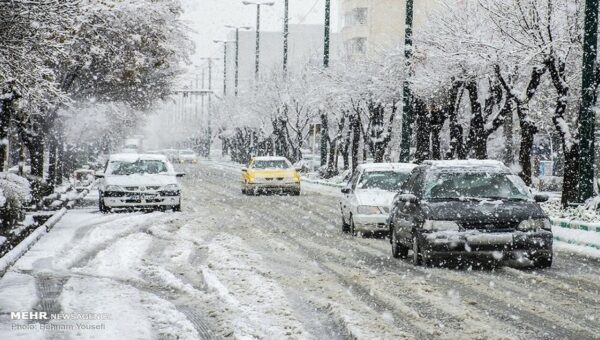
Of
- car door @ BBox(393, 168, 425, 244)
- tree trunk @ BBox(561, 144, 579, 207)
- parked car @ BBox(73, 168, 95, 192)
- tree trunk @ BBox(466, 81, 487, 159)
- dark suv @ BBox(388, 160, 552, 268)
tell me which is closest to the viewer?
dark suv @ BBox(388, 160, 552, 268)

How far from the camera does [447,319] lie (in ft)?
27.1

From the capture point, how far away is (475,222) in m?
12.1

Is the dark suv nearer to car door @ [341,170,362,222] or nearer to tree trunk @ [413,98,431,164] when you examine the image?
car door @ [341,170,362,222]

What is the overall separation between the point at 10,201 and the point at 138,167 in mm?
7202

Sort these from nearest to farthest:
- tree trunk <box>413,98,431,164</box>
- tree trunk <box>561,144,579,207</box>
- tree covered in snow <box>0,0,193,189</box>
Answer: tree covered in snow <box>0,0,193,189</box> < tree trunk <box>561,144,579,207</box> < tree trunk <box>413,98,431,164</box>

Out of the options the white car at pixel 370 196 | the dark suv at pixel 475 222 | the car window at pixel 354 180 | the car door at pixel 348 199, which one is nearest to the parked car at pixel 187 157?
the car window at pixel 354 180

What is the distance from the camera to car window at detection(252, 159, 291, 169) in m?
34.6

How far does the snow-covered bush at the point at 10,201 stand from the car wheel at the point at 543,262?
1047 cm

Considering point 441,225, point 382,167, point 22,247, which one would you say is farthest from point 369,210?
point 22,247

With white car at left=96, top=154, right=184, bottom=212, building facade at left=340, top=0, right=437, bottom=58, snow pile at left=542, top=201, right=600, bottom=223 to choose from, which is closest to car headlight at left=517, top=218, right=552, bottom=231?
snow pile at left=542, top=201, right=600, bottom=223

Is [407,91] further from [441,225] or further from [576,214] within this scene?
[441,225]

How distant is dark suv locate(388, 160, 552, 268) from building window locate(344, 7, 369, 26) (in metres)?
78.7

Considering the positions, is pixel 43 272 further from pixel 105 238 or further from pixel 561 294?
pixel 561 294

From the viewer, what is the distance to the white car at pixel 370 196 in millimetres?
17156
